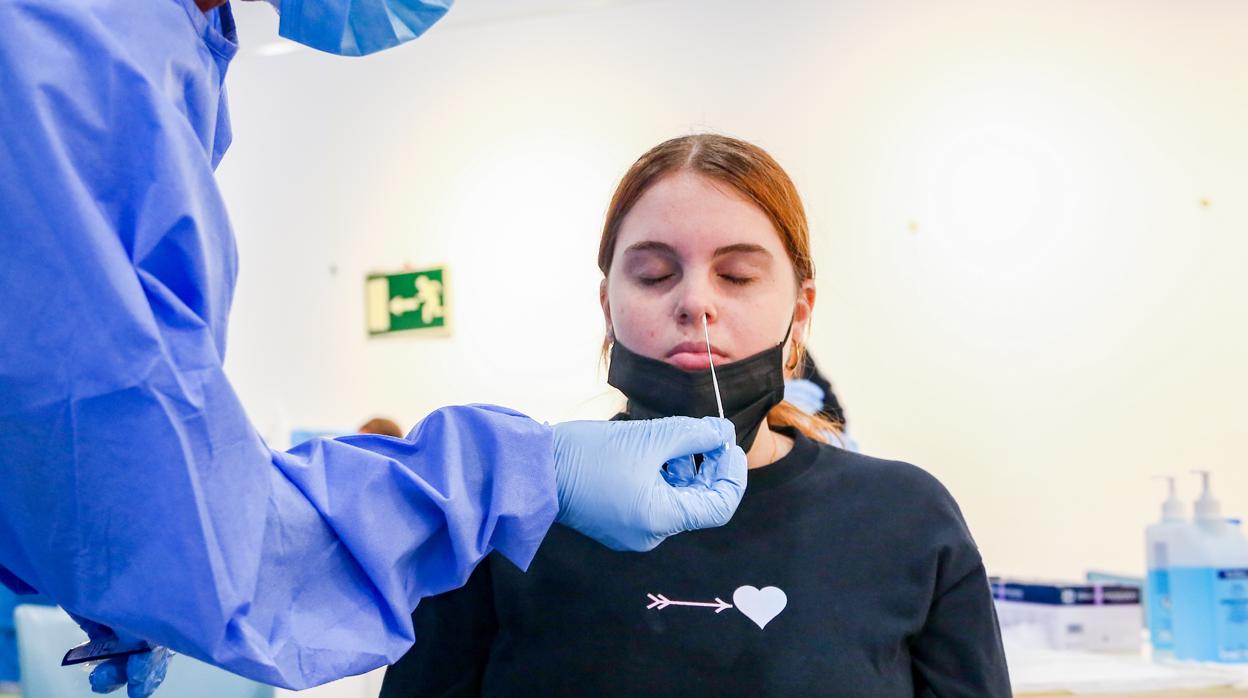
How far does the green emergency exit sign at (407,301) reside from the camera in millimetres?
3748

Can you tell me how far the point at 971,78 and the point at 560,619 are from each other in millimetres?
2677

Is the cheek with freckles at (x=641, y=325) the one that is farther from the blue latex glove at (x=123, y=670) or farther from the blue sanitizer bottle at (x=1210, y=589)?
the blue sanitizer bottle at (x=1210, y=589)

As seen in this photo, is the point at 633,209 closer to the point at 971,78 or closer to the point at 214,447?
the point at 214,447

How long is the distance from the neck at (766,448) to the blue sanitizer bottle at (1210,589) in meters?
1.12

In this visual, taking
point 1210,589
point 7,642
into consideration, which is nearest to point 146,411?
point 7,642

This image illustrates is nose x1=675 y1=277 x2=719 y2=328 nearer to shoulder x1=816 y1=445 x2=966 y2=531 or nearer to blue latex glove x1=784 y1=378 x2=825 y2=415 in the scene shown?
shoulder x1=816 y1=445 x2=966 y2=531

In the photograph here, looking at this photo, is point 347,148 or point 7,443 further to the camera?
point 347,148

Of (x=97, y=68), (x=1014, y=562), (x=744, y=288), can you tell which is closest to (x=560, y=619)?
(x=744, y=288)

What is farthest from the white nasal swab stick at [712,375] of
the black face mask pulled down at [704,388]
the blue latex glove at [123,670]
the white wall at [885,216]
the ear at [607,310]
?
the white wall at [885,216]

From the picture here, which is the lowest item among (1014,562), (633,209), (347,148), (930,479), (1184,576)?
(1014,562)

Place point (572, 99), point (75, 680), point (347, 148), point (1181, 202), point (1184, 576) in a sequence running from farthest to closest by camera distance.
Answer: point (347, 148)
point (572, 99)
point (1181, 202)
point (1184, 576)
point (75, 680)

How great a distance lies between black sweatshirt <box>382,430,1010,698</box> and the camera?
1.06 m

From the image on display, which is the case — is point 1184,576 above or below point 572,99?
below

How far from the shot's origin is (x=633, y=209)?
124 centimetres
